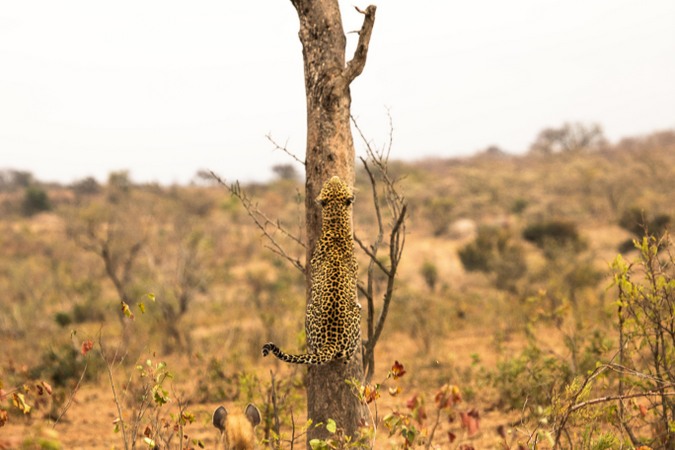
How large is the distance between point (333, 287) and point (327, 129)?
1048mm

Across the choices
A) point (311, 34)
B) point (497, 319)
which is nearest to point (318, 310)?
point (311, 34)

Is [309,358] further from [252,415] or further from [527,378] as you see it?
[527,378]

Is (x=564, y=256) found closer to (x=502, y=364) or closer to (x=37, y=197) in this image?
(x=502, y=364)

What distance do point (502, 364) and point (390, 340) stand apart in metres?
4.52

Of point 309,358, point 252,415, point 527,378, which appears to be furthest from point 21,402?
point 527,378

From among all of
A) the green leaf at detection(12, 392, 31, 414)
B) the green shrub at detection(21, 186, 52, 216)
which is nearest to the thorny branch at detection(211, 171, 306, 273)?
the green leaf at detection(12, 392, 31, 414)

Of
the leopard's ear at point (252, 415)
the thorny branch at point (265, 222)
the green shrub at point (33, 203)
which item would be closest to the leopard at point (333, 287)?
the thorny branch at point (265, 222)

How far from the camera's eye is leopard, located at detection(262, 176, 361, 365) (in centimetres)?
370

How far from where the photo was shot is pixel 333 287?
3742mm

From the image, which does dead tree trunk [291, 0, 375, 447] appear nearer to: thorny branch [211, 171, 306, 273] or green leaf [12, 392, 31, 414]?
thorny branch [211, 171, 306, 273]

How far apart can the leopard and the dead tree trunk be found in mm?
148

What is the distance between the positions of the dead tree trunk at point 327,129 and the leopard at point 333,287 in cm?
15

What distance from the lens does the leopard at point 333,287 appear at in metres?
3.70

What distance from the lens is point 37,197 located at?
36.8 m
